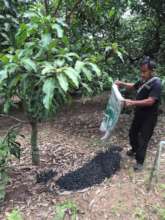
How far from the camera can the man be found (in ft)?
13.9

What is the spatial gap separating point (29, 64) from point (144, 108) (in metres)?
1.71

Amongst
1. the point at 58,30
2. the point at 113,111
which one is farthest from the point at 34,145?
the point at 58,30

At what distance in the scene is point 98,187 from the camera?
4266 mm

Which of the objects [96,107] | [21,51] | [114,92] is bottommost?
[96,107]

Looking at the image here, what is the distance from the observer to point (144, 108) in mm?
4516

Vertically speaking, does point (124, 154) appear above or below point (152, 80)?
below

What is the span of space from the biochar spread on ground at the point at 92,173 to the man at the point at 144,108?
0.29m

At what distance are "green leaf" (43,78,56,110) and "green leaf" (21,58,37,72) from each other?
23 cm

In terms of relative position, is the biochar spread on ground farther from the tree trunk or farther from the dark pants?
the tree trunk

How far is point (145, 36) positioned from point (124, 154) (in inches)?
110

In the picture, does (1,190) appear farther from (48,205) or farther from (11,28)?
(11,28)

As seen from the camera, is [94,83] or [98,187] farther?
[94,83]

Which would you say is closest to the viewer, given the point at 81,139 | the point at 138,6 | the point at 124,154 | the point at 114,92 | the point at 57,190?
the point at 57,190

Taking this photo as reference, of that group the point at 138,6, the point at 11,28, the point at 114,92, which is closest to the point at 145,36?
the point at 138,6
